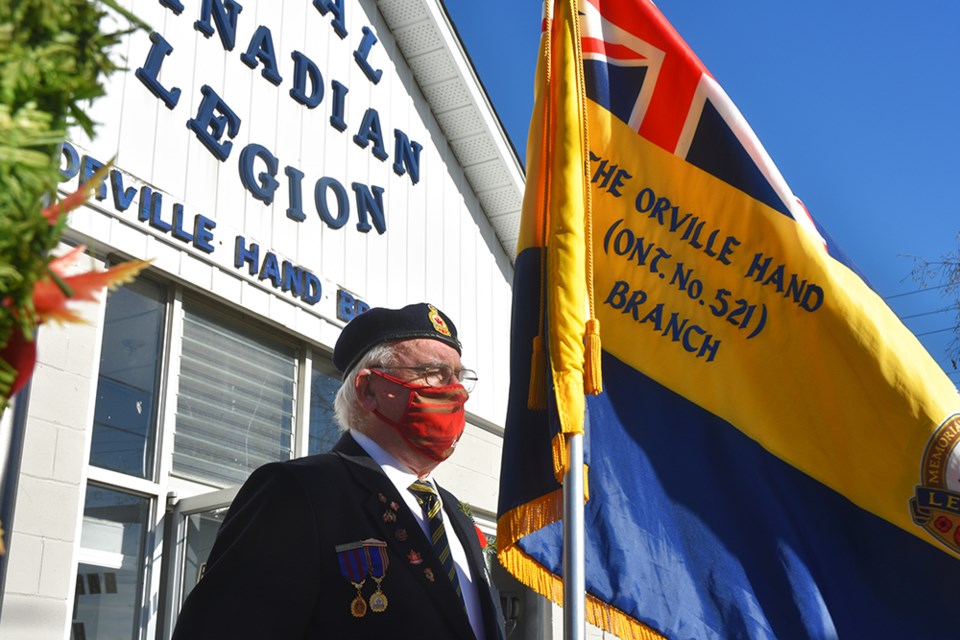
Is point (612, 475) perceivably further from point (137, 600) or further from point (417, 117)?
point (417, 117)

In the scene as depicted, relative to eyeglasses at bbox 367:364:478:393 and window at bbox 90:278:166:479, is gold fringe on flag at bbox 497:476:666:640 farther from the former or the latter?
window at bbox 90:278:166:479

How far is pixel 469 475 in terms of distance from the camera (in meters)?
7.50

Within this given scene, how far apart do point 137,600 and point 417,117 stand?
4301mm

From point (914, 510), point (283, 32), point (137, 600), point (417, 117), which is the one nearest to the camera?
point (914, 510)

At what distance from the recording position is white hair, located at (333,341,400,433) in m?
3.29

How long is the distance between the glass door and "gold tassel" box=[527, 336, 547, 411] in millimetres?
2546

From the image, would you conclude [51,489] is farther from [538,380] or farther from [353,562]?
[538,380]

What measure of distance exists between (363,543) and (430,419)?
23.9 inches

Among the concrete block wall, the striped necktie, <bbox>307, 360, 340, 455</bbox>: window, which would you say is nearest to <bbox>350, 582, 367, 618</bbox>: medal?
the striped necktie

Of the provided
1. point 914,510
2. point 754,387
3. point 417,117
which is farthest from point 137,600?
point 417,117

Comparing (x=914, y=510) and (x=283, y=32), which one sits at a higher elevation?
(x=283, y=32)

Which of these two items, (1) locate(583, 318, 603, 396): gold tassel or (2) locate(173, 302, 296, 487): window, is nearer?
(1) locate(583, 318, 603, 396): gold tassel

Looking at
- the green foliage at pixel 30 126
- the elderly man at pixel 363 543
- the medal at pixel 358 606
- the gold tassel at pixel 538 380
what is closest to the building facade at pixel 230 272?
the elderly man at pixel 363 543

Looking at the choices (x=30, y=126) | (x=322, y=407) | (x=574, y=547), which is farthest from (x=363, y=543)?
(x=322, y=407)
